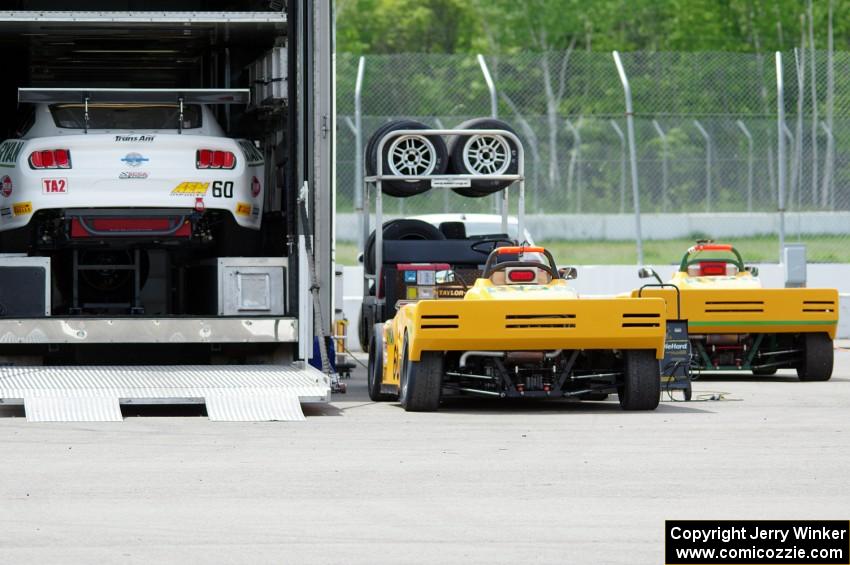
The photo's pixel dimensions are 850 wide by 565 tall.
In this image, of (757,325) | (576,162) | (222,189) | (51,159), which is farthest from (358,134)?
(51,159)

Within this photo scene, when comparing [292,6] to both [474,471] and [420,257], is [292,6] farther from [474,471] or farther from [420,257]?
[474,471]

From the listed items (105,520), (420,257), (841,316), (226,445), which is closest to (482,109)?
(841,316)

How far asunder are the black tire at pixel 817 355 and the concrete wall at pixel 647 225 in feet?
36.0

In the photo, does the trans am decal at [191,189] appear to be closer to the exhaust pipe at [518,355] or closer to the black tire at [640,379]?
the exhaust pipe at [518,355]

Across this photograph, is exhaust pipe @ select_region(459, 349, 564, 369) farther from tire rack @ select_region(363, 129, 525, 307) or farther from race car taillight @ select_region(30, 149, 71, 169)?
race car taillight @ select_region(30, 149, 71, 169)

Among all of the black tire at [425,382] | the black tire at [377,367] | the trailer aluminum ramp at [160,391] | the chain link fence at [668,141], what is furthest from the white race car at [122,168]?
the chain link fence at [668,141]

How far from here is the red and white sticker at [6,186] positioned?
1273 centimetres

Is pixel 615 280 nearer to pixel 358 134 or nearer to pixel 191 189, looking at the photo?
pixel 358 134

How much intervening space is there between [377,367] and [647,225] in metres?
15.8

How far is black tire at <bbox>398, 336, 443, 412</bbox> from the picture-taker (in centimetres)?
1199

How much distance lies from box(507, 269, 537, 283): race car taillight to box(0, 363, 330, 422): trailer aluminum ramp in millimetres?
1659

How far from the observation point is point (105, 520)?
7.13 metres

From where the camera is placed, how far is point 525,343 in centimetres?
1178

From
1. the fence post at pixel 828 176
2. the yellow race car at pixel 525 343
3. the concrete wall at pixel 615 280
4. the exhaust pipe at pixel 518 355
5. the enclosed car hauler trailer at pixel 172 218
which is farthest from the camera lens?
the fence post at pixel 828 176
